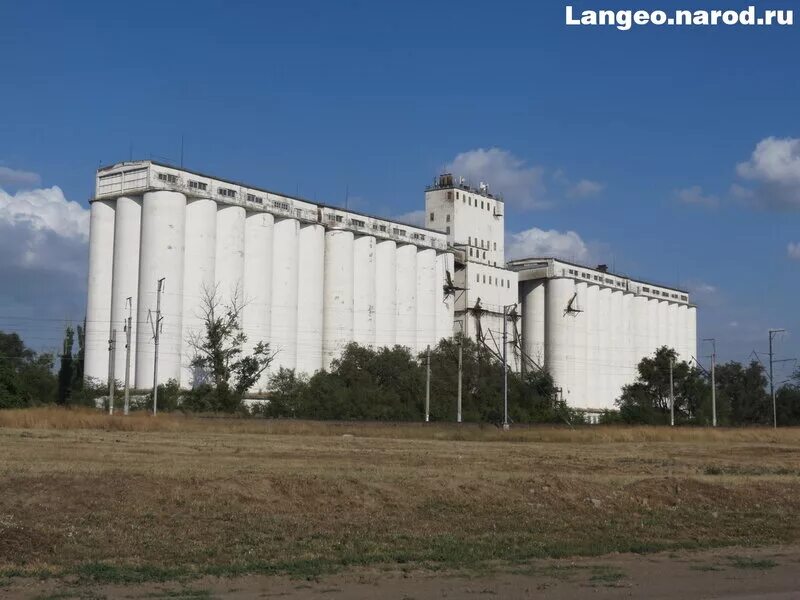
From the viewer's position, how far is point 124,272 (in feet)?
289

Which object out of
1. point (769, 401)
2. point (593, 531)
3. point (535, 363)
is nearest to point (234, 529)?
point (593, 531)

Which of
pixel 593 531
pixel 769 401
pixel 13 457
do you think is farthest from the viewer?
pixel 769 401

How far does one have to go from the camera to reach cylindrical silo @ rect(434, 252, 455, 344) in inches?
4577

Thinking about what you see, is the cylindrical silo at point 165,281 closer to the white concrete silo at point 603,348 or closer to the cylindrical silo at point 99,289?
the cylindrical silo at point 99,289

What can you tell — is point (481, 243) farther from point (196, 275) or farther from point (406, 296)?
point (196, 275)

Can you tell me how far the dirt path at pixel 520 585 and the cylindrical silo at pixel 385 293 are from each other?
90376mm

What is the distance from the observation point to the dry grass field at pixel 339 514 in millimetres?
17312

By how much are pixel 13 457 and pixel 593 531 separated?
19043 mm

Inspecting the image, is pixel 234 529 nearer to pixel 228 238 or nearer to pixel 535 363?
pixel 228 238

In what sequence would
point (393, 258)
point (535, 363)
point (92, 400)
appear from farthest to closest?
1. point (535, 363)
2. point (393, 258)
3. point (92, 400)

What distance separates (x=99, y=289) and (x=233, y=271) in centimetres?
1187

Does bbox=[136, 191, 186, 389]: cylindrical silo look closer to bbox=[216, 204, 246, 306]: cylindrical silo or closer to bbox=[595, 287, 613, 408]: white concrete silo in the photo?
bbox=[216, 204, 246, 306]: cylindrical silo

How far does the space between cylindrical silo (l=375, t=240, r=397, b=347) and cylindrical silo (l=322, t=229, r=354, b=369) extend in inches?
187

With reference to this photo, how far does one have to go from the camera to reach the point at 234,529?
19.9m
